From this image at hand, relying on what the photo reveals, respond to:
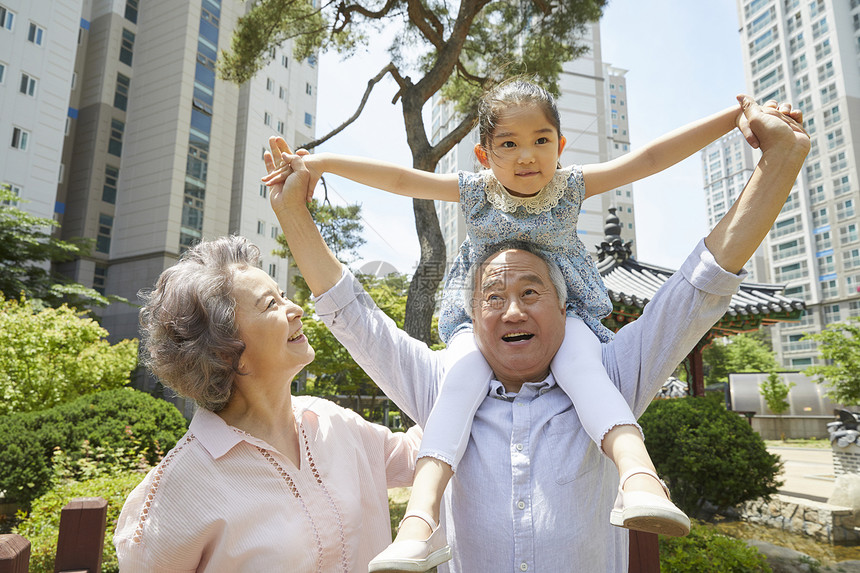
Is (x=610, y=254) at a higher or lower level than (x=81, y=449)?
higher

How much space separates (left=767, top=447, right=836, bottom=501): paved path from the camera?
922 centimetres

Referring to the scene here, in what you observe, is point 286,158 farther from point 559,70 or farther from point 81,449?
point 559,70

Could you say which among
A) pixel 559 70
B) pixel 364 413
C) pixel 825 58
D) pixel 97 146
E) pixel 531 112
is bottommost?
pixel 364 413

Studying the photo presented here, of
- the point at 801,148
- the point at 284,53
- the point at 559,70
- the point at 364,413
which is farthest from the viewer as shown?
the point at 284,53

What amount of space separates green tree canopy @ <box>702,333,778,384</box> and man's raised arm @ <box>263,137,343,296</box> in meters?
37.4

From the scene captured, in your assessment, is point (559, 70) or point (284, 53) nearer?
point (559, 70)

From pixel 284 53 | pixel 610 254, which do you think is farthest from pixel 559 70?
pixel 284 53

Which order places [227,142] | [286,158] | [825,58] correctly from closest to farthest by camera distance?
[286,158] → [227,142] → [825,58]

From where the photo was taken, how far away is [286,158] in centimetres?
180

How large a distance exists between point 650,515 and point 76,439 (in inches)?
231

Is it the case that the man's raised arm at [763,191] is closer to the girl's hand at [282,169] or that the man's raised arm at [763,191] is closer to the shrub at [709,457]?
the girl's hand at [282,169]

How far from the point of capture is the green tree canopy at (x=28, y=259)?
16.2 metres

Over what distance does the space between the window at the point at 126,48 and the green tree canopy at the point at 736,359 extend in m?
36.2

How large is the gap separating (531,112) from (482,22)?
6.69m
